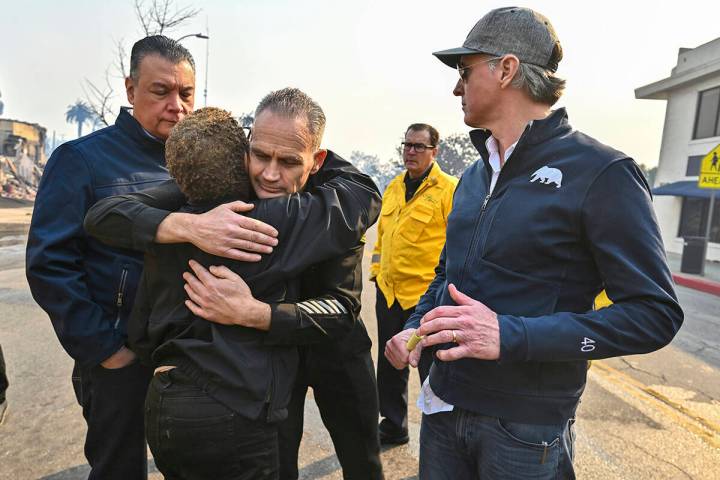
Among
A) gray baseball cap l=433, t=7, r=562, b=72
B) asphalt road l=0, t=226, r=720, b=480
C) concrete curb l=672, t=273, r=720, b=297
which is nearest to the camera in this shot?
gray baseball cap l=433, t=7, r=562, b=72

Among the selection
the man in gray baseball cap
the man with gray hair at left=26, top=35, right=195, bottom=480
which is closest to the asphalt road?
the man with gray hair at left=26, top=35, right=195, bottom=480

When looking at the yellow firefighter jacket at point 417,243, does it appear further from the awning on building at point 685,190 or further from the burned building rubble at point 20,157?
the burned building rubble at point 20,157

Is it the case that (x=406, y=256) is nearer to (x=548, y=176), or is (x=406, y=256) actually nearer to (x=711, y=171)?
(x=548, y=176)

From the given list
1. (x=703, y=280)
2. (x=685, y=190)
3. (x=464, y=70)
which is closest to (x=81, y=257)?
(x=464, y=70)

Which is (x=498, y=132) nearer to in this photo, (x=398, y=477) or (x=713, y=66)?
(x=398, y=477)

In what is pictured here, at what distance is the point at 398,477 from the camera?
3.02 meters

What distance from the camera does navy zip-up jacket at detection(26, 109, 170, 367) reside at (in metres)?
1.93

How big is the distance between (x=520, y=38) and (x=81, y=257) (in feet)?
6.40

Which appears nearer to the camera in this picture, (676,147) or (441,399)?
(441,399)

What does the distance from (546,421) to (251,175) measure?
1259mm

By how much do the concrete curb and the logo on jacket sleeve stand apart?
1165 centimetres

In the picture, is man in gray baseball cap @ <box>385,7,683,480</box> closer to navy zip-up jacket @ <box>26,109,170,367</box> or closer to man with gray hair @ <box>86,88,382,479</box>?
man with gray hair @ <box>86,88,382,479</box>

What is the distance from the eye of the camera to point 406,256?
3.76 meters

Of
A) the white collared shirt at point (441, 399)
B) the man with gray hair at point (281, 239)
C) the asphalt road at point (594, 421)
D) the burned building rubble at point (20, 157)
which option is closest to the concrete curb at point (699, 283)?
the asphalt road at point (594, 421)
